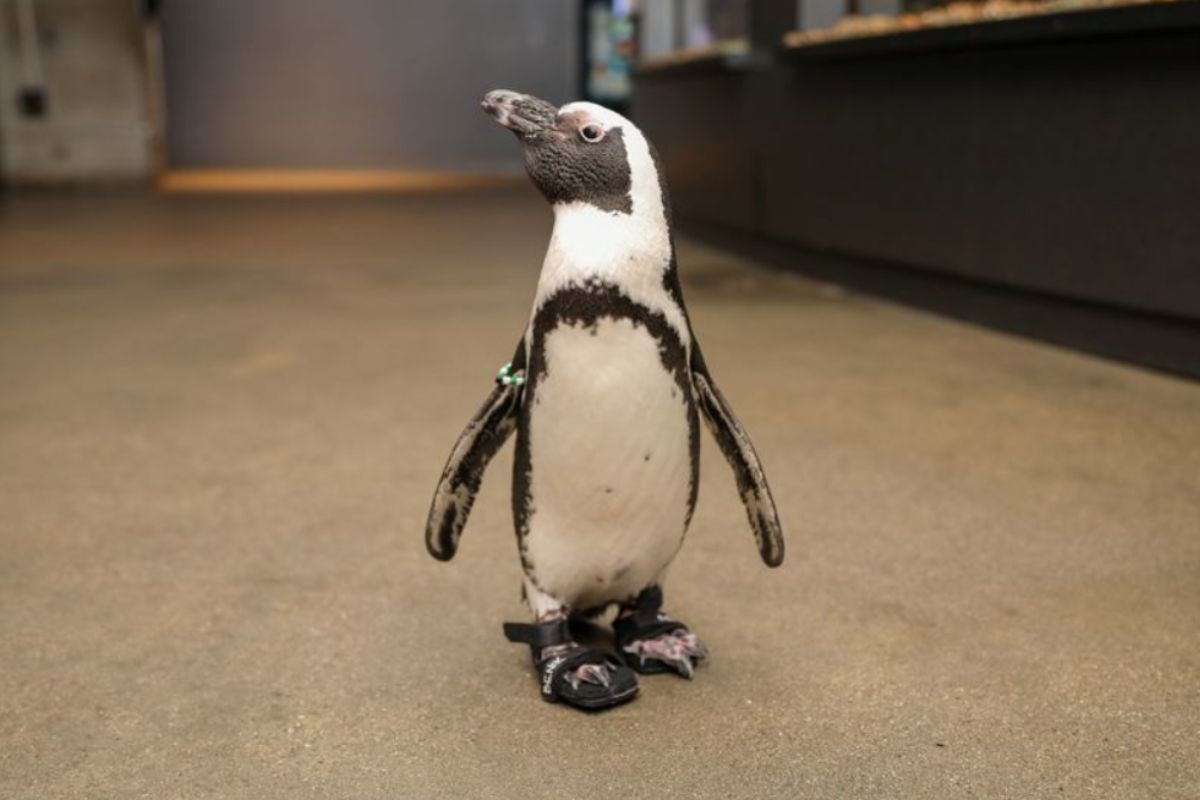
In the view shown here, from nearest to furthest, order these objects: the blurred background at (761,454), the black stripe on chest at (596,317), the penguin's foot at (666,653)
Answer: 1. the black stripe on chest at (596,317)
2. the blurred background at (761,454)
3. the penguin's foot at (666,653)

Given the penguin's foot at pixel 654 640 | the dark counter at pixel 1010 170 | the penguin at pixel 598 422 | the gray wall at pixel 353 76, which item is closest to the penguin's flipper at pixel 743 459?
the penguin at pixel 598 422

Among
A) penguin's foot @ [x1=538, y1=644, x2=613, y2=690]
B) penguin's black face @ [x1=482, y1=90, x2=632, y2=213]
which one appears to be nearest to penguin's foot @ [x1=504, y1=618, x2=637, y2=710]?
penguin's foot @ [x1=538, y1=644, x2=613, y2=690]

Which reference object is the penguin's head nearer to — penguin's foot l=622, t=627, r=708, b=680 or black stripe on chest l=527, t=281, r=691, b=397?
black stripe on chest l=527, t=281, r=691, b=397

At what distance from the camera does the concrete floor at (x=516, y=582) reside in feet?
5.56

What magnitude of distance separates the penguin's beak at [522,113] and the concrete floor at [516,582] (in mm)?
820

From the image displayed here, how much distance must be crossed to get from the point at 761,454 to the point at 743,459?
1.36 meters

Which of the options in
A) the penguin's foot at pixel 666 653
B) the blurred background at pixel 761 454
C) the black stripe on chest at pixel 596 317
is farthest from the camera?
the penguin's foot at pixel 666 653

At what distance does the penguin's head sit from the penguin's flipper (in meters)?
0.27

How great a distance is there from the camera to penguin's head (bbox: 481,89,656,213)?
164 centimetres

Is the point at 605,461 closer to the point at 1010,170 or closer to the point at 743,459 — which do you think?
the point at 743,459

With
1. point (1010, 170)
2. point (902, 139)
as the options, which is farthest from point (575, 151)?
point (902, 139)

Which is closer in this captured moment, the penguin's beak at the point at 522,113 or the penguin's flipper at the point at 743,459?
the penguin's beak at the point at 522,113

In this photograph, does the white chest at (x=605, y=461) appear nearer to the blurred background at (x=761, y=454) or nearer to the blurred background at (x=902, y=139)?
the blurred background at (x=761, y=454)

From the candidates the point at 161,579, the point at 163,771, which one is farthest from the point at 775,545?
the point at 161,579
